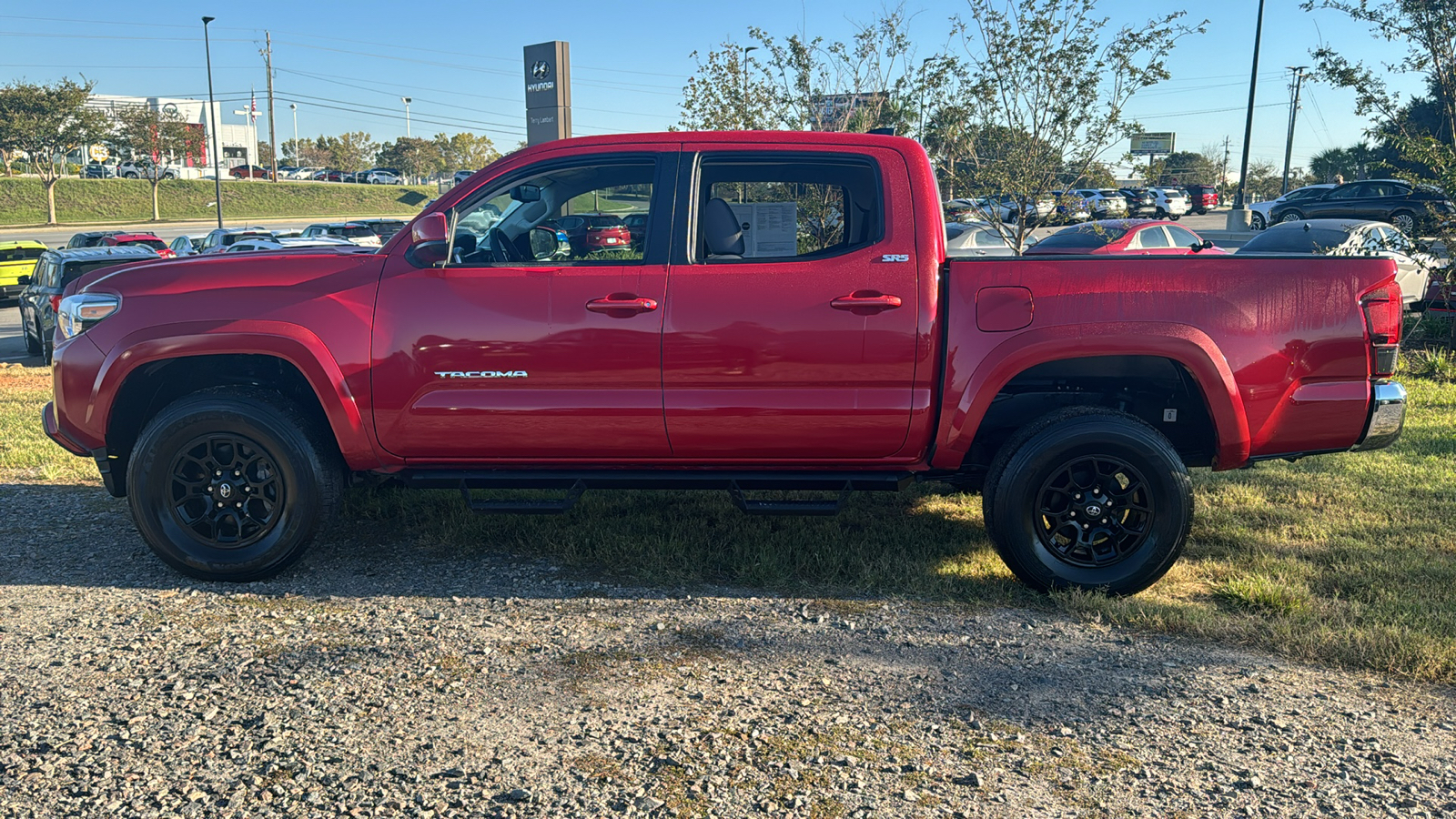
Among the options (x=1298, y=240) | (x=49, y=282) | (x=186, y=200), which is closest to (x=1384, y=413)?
(x=1298, y=240)

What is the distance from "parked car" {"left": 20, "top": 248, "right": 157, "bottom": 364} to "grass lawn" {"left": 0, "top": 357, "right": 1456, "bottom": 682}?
809 centimetres

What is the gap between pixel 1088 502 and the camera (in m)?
4.59

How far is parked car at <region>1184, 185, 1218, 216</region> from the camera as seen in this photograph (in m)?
52.1

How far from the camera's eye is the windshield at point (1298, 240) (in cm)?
1500

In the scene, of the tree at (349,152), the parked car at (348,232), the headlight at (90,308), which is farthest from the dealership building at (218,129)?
the headlight at (90,308)

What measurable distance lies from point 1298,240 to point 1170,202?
35.0 meters

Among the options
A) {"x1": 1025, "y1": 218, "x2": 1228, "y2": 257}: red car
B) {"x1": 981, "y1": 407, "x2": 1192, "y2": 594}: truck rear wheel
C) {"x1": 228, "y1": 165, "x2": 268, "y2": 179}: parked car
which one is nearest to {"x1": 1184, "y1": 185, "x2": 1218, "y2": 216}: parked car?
{"x1": 1025, "y1": 218, "x2": 1228, "y2": 257}: red car

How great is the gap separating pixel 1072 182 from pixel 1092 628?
28.3 ft

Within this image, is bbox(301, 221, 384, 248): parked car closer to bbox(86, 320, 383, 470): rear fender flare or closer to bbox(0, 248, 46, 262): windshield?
bbox(0, 248, 46, 262): windshield

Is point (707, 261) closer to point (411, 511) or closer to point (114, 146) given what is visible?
point (411, 511)

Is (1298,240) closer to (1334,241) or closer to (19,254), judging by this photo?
(1334,241)

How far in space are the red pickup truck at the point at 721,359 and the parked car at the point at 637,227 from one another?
0.16 feet

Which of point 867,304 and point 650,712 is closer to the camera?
point 650,712

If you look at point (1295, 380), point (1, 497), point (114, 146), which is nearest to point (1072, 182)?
point (1295, 380)
